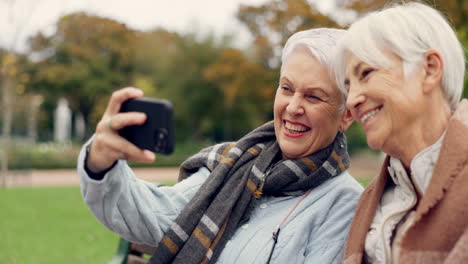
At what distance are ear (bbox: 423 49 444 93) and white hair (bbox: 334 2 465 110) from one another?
0.02m

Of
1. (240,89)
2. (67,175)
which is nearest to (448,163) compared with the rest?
(67,175)

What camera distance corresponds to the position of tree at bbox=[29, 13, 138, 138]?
37.3 meters

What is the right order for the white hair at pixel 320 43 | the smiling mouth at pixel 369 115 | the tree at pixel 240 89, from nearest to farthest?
the smiling mouth at pixel 369 115, the white hair at pixel 320 43, the tree at pixel 240 89

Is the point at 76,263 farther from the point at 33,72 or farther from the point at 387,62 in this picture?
the point at 33,72

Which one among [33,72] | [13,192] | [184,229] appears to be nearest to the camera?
[184,229]

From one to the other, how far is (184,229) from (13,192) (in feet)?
42.1

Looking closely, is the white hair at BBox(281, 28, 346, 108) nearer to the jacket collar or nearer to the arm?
the jacket collar

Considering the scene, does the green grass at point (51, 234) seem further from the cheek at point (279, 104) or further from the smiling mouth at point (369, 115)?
the smiling mouth at point (369, 115)

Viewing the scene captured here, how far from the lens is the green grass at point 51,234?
22.4ft

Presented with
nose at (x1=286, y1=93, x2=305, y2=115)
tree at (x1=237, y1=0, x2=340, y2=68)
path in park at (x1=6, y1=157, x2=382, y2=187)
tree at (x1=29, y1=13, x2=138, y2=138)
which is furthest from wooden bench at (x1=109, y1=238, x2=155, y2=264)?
tree at (x1=29, y1=13, x2=138, y2=138)

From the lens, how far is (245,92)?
2841cm

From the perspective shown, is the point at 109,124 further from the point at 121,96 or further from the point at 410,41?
the point at 410,41

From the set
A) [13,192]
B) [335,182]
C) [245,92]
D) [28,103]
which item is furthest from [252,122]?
[335,182]

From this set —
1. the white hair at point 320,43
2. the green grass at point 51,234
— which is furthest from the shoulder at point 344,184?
the green grass at point 51,234
